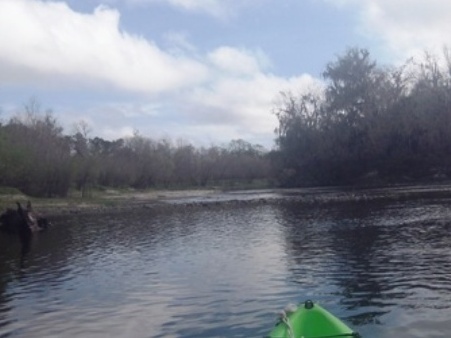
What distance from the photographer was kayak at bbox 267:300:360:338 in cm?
1248

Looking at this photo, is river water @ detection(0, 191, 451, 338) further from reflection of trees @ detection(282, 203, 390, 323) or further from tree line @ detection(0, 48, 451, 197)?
tree line @ detection(0, 48, 451, 197)

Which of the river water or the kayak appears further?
the river water

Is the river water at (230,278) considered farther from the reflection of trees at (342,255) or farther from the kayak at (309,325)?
the kayak at (309,325)

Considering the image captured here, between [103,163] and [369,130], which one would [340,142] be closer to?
[369,130]

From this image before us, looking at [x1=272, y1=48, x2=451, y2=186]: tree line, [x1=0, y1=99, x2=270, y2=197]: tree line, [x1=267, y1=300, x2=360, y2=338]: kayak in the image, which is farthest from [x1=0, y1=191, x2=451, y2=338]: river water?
[x1=272, y1=48, x2=451, y2=186]: tree line

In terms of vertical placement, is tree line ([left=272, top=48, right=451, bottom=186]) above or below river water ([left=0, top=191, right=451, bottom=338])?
above

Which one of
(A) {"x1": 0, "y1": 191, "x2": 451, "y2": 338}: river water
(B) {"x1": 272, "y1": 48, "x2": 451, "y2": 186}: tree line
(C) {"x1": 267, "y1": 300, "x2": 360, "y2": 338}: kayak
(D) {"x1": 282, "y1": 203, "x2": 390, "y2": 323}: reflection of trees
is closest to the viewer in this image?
(C) {"x1": 267, "y1": 300, "x2": 360, "y2": 338}: kayak

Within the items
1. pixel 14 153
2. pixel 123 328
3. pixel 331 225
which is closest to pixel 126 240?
pixel 331 225

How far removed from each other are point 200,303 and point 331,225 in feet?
75.4

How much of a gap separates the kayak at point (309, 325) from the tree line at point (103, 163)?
68953 mm

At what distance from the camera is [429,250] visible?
27125 mm

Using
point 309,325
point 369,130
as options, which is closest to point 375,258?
point 309,325

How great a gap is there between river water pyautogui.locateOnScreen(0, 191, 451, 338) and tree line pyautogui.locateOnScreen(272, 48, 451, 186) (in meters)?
71.9

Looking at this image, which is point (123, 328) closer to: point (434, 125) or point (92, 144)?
point (434, 125)
